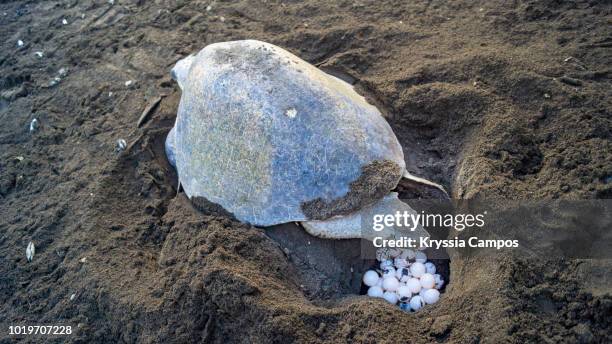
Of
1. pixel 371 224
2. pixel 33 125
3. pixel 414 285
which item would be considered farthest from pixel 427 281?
pixel 33 125

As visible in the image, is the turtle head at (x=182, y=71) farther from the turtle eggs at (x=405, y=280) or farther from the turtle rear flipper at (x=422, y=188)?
the turtle eggs at (x=405, y=280)

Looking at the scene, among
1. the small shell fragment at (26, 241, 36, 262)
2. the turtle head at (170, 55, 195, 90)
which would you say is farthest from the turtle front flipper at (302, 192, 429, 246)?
the small shell fragment at (26, 241, 36, 262)

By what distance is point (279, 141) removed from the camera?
261 cm

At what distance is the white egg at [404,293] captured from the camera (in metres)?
2.47

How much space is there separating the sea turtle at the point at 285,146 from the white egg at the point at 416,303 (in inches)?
13.2

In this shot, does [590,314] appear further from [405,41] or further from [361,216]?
[405,41]

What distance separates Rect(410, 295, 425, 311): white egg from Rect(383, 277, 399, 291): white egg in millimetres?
108

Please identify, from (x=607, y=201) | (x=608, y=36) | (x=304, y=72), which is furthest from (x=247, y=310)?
(x=608, y=36)

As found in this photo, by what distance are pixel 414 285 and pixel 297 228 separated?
26.0 inches

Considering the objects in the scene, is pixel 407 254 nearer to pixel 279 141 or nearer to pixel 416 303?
pixel 416 303

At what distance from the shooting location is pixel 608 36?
3109 mm

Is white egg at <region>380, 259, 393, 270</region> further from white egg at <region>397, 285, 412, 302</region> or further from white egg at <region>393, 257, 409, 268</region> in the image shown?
white egg at <region>397, 285, 412, 302</region>

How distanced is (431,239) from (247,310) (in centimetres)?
100

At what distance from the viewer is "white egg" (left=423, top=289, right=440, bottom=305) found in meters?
2.42
